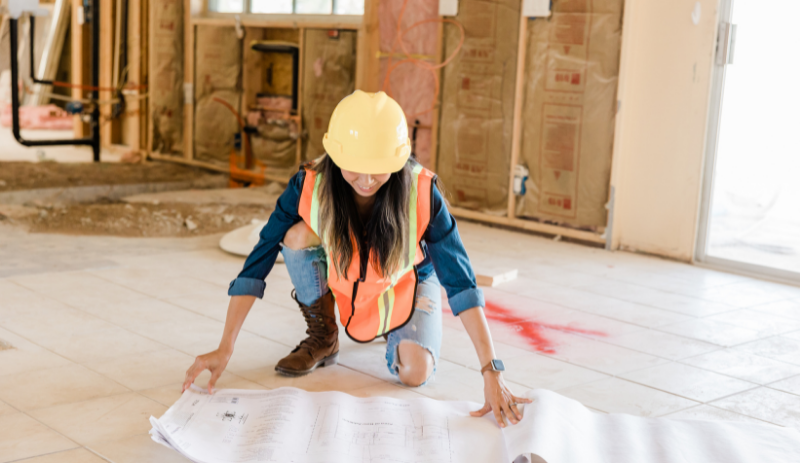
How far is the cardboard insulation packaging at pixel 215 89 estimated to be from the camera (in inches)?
246

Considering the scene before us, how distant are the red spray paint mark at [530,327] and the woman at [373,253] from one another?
593mm

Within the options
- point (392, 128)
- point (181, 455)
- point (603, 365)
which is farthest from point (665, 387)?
point (181, 455)

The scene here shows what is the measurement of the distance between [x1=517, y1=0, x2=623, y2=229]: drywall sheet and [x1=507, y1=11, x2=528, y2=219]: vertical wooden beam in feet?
0.10

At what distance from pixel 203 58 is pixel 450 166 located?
253cm

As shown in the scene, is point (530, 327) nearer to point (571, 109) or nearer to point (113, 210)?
point (571, 109)

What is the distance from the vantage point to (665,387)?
2312 millimetres

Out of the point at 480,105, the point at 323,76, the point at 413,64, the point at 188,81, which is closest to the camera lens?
the point at 480,105

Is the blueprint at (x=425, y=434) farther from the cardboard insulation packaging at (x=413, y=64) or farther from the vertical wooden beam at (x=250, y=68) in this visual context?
the vertical wooden beam at (x=250, y=68)

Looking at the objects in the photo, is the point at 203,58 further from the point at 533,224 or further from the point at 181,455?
the point at 181,455

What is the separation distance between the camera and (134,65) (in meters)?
6.95

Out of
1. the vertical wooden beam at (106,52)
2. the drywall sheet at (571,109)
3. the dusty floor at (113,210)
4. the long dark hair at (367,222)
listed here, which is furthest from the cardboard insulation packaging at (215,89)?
the long dark hair at (367,222)

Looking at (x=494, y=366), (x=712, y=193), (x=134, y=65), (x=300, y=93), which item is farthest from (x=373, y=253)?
(x=134, y=65)

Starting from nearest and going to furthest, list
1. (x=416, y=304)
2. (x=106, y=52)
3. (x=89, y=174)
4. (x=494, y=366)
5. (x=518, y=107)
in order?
(x=494, y=366), (x=416, y=304), (x=518, y=107), (x=89, y=174), (x=106, y=52)

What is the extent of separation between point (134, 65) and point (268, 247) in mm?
5572
